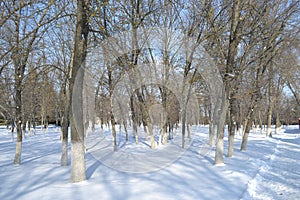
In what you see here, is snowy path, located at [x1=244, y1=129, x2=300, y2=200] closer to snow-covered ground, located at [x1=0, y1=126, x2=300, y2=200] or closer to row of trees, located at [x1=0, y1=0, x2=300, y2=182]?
snow-covered ground, located at [x1=0, y1=126, x2=300, y2=200]

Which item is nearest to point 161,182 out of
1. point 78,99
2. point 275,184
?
point 275,184

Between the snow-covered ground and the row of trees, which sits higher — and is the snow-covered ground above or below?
below

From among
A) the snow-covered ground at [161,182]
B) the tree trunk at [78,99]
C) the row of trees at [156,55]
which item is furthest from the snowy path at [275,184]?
the tree trunk at [78,99]

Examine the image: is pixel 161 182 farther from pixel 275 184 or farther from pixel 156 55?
pixel 156 55

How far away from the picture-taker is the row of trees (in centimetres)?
816

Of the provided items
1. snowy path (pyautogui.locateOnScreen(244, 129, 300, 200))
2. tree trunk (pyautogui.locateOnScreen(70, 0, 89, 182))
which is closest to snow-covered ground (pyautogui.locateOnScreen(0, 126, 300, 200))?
snowy path (pyautogui.locateOnScreen(244, 129, 300, 200))

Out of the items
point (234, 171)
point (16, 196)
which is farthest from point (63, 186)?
point (234, 171)

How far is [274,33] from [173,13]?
607 cm

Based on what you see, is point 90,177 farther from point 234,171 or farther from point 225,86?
point 225,86

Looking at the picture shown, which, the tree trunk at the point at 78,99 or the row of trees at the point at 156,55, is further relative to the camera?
the row of trees at the point at 156,55

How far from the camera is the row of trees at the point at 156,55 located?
816 cm

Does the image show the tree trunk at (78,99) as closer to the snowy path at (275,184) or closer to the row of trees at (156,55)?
the row of trees at (156,55)

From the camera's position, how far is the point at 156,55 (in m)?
14.6

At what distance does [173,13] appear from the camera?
15.0 metres
